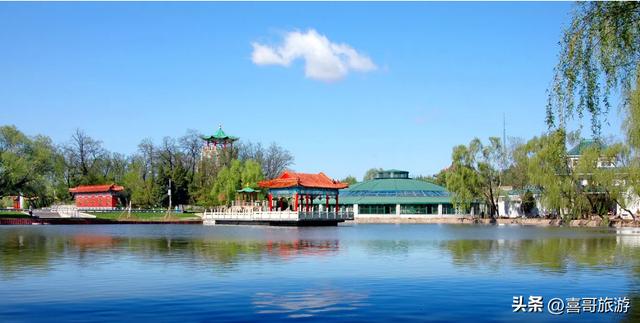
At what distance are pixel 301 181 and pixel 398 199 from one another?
26.3 meters

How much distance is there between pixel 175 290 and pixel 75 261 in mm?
9103

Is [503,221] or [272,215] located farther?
[503,221]

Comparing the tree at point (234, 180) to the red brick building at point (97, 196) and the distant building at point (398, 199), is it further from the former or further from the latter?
the distant building at point (398, 199)

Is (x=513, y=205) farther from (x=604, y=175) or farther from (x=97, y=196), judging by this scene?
(x=97, y=196)

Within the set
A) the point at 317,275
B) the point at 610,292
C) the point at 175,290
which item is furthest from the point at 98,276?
the point at 610,292

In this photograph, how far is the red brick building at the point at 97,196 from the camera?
3752 inches

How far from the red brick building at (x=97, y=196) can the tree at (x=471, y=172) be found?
44656mm

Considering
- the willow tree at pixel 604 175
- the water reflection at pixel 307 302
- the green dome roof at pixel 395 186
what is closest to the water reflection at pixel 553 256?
the water reflection at pixel 307 302

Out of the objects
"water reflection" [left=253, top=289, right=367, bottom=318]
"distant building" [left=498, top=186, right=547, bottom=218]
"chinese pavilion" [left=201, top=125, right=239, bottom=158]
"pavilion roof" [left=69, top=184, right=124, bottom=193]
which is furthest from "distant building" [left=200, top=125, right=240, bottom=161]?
"water reflection" [left=253, top=289, right=367, bottom=318]

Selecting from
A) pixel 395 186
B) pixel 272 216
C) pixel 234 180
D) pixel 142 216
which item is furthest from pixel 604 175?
pixel 142 216

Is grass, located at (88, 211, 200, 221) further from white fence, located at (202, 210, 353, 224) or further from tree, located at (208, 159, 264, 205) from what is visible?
white fence, located at (202, 210, 353, 224)

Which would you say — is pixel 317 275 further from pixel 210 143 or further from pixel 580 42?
pixel 210 143

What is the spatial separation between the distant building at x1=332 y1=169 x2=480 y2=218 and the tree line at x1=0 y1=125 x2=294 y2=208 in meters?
12.9

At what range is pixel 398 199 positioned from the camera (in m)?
96.8
